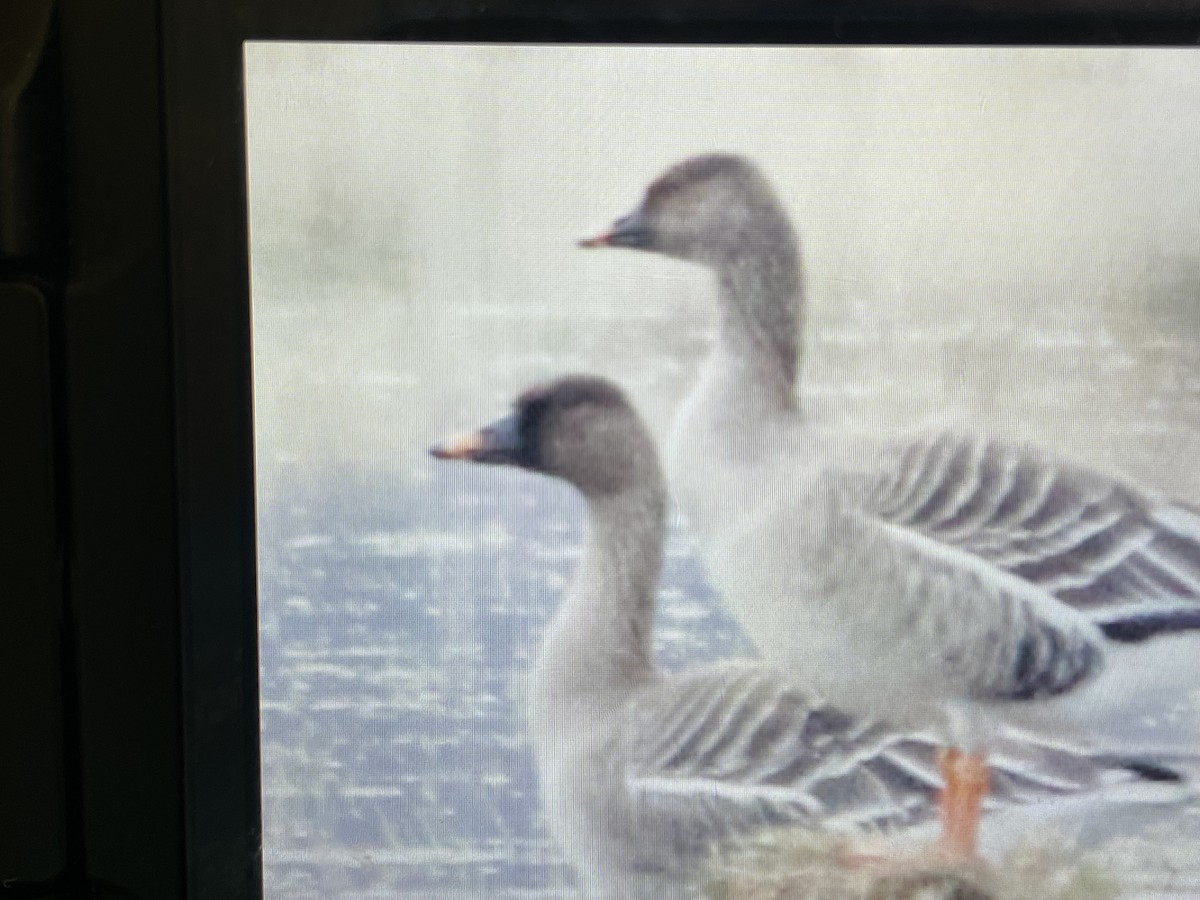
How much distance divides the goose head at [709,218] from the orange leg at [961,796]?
34 cm

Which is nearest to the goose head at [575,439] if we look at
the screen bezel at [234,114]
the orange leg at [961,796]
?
the screen bezel at [234,114]

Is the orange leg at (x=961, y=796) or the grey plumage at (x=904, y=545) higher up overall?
the grey plumage at (x=904, y=545)

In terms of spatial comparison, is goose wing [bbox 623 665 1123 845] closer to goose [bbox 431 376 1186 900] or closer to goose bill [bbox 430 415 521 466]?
goose [bbox 431 376 1186 900]

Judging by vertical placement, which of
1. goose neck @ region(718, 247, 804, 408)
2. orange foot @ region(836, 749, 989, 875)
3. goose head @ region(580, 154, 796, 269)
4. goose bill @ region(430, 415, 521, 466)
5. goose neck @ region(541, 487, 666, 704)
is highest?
goose head @ region(580, 154, 796, 269)

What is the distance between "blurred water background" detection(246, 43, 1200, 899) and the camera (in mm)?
763

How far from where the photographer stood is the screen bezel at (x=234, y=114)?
76cm

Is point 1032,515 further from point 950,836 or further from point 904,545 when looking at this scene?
point 950,836

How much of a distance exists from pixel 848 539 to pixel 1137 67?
13.2 inches

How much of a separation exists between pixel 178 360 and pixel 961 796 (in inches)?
22.0

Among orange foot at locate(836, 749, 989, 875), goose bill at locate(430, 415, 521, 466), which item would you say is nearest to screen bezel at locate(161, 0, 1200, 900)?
goose bill at locate(430, 415, 521, 466)

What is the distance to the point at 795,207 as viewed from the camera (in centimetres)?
77

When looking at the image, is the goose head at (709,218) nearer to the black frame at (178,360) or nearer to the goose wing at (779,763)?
the black frame at (178,360)

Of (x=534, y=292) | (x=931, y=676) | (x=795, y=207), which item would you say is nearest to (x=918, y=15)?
(x=795, y=207)

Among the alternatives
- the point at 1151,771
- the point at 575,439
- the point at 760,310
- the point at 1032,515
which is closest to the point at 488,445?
the point at 575,439
